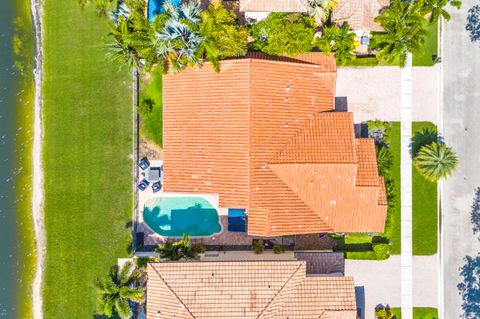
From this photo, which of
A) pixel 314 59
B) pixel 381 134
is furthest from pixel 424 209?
pixel 314 59

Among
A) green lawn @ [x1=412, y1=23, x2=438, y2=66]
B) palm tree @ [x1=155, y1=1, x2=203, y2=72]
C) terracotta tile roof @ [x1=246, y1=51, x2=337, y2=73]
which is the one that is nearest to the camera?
palm tree @ [x1=155, y1=1, x2=203, y2=72]

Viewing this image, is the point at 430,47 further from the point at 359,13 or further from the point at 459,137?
the point at 459,137

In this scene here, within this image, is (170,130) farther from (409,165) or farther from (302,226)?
(409,165)

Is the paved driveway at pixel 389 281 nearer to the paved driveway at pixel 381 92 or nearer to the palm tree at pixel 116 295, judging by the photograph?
the paved driveway at pixel 381 92

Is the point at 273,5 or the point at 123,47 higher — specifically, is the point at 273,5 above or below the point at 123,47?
above

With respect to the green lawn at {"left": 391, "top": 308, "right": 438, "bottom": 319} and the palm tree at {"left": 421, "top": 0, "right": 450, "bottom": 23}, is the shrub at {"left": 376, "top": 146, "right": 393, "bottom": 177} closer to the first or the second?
the palm tree at {"left": 421, "top": 0, "right": 450, "bottom": 23}

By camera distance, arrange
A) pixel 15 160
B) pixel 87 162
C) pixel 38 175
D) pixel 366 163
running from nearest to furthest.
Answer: pixel 366 163, pixel 87 162, pixel 38 175, pixel 15 160

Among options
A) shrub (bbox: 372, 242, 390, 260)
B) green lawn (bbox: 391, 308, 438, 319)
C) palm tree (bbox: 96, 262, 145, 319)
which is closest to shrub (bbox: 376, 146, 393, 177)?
shrub (bbox: 372, 242, 390, 260)

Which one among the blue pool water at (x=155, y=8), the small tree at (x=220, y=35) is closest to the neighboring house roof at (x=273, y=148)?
the small tree at (x=220, y=35)
